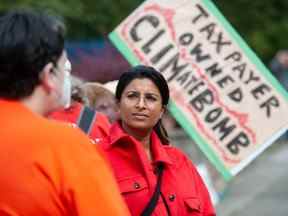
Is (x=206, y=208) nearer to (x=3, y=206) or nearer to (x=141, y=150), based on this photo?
(x=141, y=150)

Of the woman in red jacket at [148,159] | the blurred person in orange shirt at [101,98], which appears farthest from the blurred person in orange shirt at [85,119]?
the woman in red jacket at [148,159]

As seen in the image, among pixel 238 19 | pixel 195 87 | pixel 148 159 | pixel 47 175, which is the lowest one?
pixel 47 175

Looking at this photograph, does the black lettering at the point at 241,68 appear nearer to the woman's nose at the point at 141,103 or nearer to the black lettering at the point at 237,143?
the black lettering at the point at 237,143

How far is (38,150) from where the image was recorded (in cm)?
254

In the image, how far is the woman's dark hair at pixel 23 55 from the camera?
2.63m

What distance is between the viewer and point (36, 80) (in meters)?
2.65

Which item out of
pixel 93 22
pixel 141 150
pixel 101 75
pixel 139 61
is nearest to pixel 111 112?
pixel 139 61

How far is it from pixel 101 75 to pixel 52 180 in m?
11.4

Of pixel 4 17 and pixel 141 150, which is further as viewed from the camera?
pixel 141 150

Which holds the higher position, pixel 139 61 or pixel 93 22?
pixel 93 22

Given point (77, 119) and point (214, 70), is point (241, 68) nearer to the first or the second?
point (214, 70)

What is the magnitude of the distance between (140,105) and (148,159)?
0.26 metres

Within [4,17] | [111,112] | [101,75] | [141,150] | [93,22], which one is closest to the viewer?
[4,17]

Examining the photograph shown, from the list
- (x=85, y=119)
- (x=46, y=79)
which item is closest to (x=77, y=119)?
(x=85, y=119)
